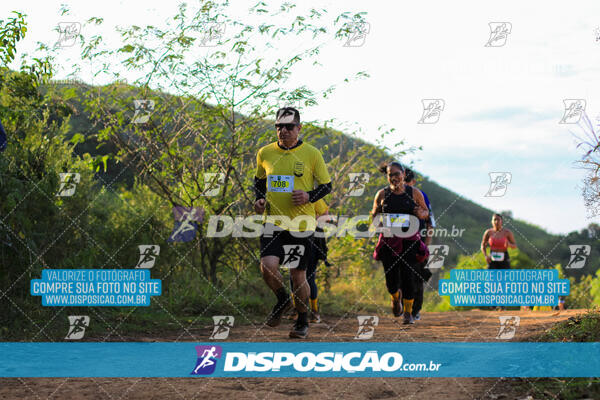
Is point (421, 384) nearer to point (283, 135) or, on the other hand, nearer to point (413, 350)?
point (413, 350)

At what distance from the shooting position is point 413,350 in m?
6.00

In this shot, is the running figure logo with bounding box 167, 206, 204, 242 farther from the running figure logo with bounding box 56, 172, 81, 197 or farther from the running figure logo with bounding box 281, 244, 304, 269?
the running figure logo with bounding box 281, 244, 304, 269

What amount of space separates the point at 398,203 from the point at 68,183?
4.22 m

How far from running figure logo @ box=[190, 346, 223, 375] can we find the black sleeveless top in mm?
3055

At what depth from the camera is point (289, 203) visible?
6441mm

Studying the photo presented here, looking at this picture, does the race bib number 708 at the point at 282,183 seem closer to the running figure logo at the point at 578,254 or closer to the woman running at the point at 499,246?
the running figure logo at the point at 578,254

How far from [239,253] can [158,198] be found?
5.24 feet

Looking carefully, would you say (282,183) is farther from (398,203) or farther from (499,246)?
(499,246)

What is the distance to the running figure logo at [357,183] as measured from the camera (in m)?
11.2

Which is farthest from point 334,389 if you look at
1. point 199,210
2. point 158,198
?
point 158,198

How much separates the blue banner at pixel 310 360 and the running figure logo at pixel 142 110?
402 cm

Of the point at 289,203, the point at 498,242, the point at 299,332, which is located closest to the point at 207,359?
the point at 299,332

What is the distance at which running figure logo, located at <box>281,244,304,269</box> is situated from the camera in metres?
6.46

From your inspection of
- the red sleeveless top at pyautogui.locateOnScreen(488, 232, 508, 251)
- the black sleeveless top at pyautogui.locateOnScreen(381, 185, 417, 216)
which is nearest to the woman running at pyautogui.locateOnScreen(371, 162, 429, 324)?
the black sleeveless top at pyautogui.locateOnScreen(381, 185, 417, 216)
